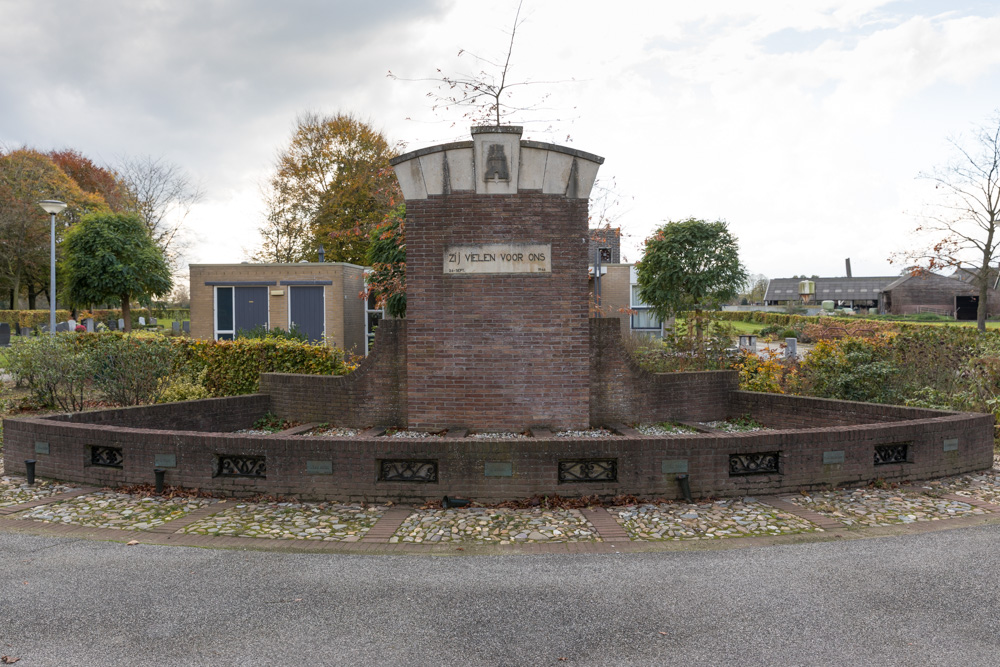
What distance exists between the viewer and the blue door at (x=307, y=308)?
68.5ft

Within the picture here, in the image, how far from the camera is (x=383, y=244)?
13.1 meters

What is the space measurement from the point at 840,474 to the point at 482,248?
220 inches

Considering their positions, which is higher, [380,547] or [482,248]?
[482,248]

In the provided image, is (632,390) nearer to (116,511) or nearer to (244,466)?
(244,466)

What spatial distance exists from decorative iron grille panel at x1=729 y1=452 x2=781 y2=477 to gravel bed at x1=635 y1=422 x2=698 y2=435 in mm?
2828

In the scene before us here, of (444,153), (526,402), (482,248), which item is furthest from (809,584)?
(444,153)

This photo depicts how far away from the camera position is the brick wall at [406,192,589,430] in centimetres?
927

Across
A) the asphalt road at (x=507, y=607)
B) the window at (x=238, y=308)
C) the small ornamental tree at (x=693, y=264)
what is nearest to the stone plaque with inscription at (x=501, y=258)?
the asphalt road at (x=507, y=607)

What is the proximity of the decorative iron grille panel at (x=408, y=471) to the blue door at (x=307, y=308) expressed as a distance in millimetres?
15107

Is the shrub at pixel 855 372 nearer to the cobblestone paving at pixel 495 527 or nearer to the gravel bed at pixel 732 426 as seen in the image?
the gravel bed at pixel 732 426

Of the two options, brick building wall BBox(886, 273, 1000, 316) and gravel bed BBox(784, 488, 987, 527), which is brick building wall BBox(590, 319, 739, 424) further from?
brick building wall BBox(886, 273, 1000, 316)

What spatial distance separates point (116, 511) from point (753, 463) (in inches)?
273

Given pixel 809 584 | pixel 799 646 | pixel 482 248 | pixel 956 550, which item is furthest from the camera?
pixel 482 248

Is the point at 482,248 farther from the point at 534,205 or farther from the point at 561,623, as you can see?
the point at 561,623
